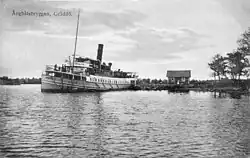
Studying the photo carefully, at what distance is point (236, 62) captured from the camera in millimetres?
32094

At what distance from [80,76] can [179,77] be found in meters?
25.4

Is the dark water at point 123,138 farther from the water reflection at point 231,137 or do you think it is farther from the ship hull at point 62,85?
the ship hull at point 62,85

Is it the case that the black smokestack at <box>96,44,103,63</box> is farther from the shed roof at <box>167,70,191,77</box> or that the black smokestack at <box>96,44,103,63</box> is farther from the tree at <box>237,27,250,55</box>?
the shed roof at <box>167,70,191,77</box>

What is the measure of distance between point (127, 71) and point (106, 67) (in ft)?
31.7

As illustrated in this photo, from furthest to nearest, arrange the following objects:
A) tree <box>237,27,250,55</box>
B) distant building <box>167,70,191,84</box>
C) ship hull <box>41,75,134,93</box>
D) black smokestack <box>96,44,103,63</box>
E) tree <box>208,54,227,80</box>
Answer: distant building <box>167,70,191,84</box>, tree <box>208,54,227,80</box>, ship hull <box>41,75,134,93</box>, black smokestack <box>96,44,103,63</box>, tree <box>237,27,250,55</box>

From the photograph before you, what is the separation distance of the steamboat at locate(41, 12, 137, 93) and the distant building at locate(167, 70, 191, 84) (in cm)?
1208

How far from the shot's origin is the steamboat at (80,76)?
35531 millimetres

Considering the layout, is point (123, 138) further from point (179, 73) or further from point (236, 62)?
point (179, 73)

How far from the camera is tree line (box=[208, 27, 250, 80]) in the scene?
24.9 metres

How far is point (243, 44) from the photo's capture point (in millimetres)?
25359

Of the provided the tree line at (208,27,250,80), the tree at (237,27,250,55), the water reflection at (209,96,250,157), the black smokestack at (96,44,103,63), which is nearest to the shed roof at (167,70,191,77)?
the tree line at (208,27,250,80)

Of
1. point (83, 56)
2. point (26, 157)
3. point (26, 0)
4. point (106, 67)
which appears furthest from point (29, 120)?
point (106, 67)

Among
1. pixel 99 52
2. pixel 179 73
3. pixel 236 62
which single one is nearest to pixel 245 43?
pixel 236 62

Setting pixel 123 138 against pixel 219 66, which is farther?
pixel 219 66
